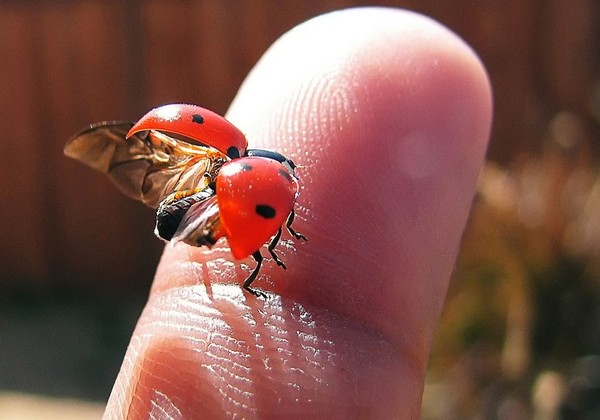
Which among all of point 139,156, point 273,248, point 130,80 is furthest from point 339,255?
point 130,80

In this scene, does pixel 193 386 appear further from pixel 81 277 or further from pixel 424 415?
pixel 81 277

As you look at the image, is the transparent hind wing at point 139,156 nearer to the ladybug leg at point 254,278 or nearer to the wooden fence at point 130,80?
the ladybug leg at point 254,278

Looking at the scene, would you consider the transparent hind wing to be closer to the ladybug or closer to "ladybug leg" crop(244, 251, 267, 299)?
the ladybug

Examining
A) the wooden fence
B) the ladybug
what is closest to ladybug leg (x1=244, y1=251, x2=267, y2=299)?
the ladybug

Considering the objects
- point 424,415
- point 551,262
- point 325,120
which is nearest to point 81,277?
point 424,415

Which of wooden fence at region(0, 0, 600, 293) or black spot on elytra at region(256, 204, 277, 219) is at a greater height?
black spot on elytra at region(256, 204, 277, 219)

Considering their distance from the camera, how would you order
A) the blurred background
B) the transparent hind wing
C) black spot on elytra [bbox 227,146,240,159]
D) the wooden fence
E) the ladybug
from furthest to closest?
the wooden fence, the blurred background, the transparent hind wing, black spot on elytra [bbox 227,146,240,159], the ladybug
